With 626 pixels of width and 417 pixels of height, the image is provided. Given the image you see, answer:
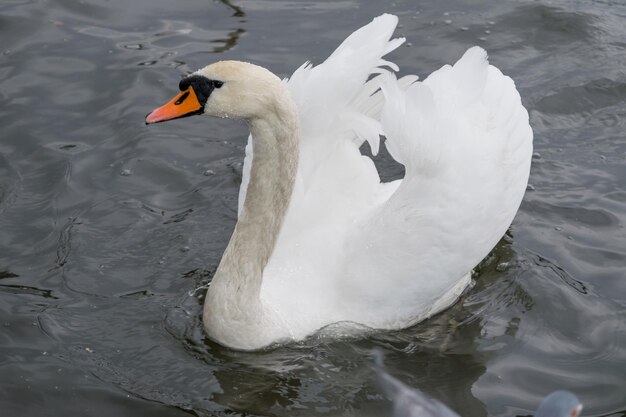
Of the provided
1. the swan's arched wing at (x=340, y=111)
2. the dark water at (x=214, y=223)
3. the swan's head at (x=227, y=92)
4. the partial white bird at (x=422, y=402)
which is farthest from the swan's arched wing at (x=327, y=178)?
the swan's head at (x=227, y=92)

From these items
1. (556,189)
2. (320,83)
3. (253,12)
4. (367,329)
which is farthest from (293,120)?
(253,12)

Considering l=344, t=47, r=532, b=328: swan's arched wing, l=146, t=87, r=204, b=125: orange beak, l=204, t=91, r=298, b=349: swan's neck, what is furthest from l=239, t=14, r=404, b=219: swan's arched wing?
l=146, t=87, r=204, b=125: orange beak

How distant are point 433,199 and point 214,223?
174 centimetres

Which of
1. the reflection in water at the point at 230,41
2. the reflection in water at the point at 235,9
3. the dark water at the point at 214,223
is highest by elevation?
the reflection in water at the point at 235,9

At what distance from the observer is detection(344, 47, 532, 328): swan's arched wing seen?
18.3ft

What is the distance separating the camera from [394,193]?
18.9 feet

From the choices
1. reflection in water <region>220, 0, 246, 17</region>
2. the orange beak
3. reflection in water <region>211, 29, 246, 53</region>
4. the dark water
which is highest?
the orange beak

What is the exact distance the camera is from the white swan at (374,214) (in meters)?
5.58

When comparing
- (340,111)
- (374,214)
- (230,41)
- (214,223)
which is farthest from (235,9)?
(374,214)

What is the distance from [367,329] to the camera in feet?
19.0

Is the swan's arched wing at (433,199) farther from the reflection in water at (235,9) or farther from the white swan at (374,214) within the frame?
the reflection in water at (235,9)

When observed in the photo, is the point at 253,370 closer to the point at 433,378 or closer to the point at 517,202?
the point at 433,378

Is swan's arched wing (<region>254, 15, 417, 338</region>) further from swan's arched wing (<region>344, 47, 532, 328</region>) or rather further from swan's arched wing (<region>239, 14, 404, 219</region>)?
swan's arched wing (<region>344, 47, 532, 328</region>)

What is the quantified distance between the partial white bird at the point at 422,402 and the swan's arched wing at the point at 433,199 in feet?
1.16
